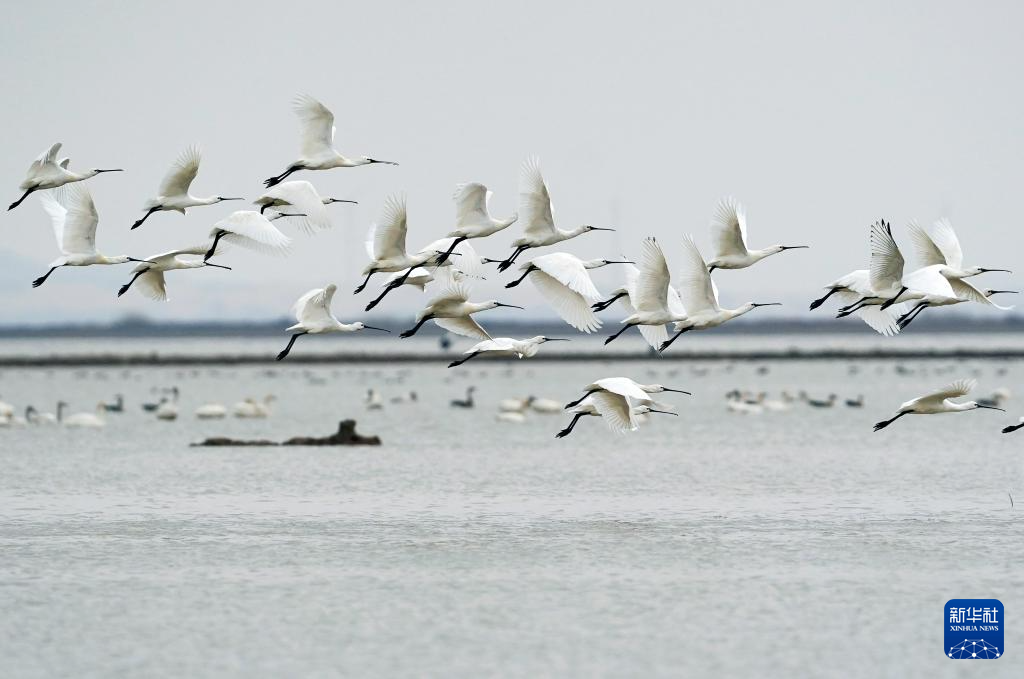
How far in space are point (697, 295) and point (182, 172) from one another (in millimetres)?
5905

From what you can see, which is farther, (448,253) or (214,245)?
(448,253)

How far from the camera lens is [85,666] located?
15547 millimetres

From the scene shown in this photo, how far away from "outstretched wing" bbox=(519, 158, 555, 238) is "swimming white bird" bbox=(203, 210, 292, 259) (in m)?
2.78

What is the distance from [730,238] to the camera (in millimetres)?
20484

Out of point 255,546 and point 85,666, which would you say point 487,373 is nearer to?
point 255,546

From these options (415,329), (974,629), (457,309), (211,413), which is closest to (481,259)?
(457,309)

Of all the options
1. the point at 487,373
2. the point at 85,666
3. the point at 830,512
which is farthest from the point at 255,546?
the point at 487,373

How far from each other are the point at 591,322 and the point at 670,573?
2918mm

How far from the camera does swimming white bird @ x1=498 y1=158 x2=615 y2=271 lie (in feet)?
64.7

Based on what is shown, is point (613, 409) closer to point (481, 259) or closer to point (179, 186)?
point (481, 259)

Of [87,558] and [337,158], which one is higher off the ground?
[337,158]

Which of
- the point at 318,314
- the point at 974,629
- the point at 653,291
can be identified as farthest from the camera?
the point at 318,314

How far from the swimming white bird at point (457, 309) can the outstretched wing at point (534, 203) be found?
979 mm

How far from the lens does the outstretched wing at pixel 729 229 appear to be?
20250mm
